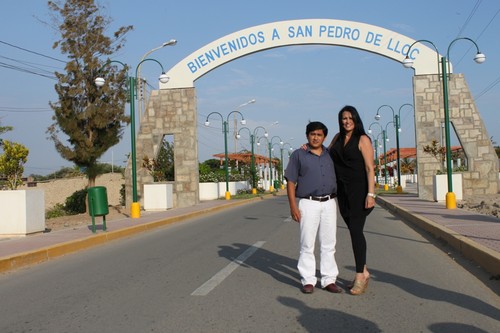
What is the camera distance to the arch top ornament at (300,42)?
26.1 meters

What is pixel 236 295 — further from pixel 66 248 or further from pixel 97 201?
pixel 97 201

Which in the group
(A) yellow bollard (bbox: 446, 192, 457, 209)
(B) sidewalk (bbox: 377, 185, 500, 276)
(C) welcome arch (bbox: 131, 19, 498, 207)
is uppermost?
(C) welcome arch (bbox: 131, 19, 498, 207)

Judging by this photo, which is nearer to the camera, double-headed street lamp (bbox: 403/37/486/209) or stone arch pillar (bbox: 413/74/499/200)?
double-headed street lamp (bbox: 403/37/486/209)

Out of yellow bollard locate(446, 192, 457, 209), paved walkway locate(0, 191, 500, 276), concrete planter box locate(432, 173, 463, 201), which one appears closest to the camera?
paved walkway locate(0, 191, 500, 276)

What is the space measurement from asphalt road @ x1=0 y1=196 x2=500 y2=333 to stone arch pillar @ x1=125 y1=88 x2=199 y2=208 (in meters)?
17.2

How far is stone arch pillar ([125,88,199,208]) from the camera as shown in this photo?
27297 mm

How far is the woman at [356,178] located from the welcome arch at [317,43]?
21005 mm

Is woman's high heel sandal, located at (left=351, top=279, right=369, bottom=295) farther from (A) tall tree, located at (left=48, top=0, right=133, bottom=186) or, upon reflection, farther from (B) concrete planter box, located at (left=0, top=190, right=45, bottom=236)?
(A) tall tree, located at (left=48, top=0, right=133, bottom=186)

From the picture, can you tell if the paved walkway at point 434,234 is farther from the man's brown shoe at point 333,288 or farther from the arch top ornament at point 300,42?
the arch top ornament at point 300,42

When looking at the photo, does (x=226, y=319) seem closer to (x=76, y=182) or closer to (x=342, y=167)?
(x=342, y=167)

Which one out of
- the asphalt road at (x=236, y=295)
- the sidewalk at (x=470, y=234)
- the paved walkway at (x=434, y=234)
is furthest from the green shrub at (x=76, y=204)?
the asphalt road at (x=236, y=295)

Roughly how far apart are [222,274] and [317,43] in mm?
21055

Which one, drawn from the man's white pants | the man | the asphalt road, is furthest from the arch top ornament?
the man's white pants

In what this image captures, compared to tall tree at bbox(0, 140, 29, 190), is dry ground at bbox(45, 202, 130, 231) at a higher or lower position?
lower
